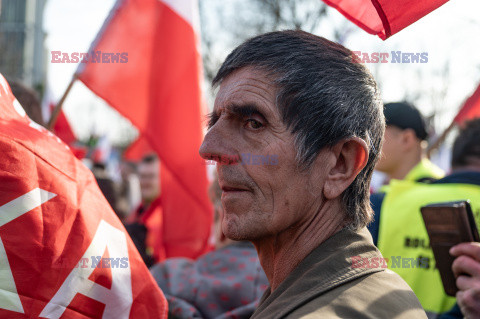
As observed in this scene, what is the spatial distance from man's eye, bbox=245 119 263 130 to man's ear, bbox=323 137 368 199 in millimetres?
248

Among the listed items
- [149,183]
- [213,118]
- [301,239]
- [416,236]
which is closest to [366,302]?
[301,239]

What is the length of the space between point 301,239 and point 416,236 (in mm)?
1641

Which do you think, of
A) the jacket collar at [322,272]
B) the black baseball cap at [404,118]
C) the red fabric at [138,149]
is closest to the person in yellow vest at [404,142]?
the black baseball cap at [404,118]

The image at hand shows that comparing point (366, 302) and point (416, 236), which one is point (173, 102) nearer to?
point (416, 236)

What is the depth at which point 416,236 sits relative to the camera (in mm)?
3145

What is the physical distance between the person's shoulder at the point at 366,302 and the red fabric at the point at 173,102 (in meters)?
2.76

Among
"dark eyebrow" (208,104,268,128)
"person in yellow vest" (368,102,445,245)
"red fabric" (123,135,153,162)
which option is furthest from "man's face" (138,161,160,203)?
"dark eyebrow" (208,104,268,128)

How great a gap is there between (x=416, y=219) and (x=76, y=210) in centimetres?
212

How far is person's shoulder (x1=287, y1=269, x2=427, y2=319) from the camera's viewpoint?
133cm

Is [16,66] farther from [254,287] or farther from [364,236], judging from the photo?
[364,236]

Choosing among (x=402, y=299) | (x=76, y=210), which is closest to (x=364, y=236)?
(x=402, y=299)

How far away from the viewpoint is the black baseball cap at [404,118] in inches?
165

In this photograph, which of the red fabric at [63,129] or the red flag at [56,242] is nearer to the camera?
the red flag at [56,242]

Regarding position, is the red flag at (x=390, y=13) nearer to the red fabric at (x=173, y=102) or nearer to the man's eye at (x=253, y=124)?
the man's eye at (x=253, y=124)
